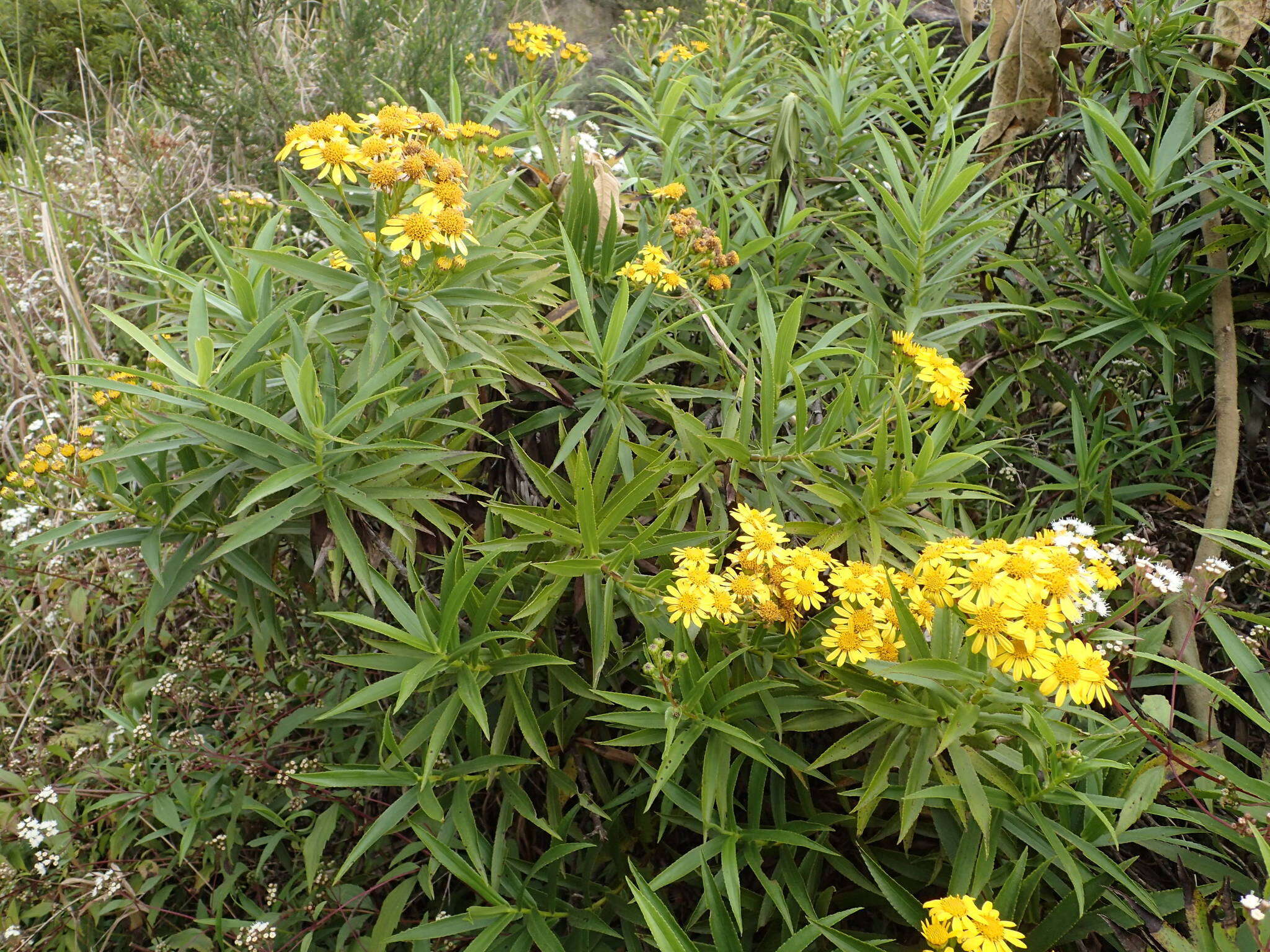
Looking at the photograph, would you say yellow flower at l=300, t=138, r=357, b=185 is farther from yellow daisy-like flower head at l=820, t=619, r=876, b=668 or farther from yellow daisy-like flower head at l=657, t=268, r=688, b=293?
yellow daisy-like flower head at l=820, t=619, r=876, b=668

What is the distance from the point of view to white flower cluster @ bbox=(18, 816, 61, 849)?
1750mm

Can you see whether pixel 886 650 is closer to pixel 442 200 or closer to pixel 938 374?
pixel 938 374

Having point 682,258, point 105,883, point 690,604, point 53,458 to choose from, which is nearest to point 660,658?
point 690,604

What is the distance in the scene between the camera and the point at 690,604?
3.90 feet

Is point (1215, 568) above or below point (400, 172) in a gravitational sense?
below

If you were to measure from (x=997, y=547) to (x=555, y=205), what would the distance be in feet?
3.85

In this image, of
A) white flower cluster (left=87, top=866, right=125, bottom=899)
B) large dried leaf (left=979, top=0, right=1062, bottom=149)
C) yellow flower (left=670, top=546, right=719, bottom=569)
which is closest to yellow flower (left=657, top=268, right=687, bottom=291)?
yellow flower (left=670, top=546, right=719, bottom=569)

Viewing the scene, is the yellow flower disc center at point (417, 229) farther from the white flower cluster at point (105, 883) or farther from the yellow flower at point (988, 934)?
the white flower cluster at point (105, 883)

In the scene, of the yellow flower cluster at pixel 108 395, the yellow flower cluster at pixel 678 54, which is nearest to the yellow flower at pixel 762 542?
the yellow flower cluster at pixel 108 395

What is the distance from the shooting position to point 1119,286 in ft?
5.91

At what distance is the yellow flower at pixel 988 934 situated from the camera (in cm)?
98

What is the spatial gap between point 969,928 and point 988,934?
0.03 m

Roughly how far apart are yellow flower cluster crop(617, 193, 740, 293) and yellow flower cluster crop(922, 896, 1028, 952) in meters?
1.08

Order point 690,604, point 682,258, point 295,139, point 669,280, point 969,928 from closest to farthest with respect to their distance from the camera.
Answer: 1. point 969,928
2. point 690,604
3. point 295,139
4. point 669,280
5. point 682,258
